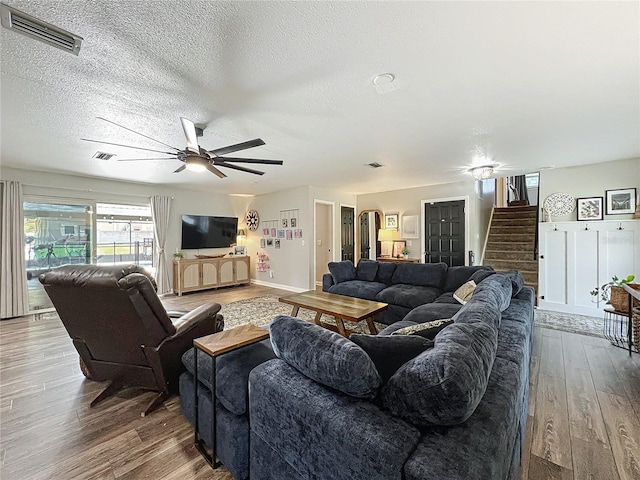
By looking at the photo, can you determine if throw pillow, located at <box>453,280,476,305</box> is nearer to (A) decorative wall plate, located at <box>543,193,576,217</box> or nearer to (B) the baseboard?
(A) decorative wall plate, located at <box>543,193,576,217</box>

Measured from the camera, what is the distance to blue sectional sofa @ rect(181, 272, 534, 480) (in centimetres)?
86

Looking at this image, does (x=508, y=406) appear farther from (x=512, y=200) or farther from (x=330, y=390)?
(x=512, y=200)

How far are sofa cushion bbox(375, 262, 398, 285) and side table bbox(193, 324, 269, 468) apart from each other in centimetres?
322

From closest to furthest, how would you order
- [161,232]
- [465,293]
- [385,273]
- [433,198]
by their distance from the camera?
[465,293], [385,273], [161,232], [433,198]

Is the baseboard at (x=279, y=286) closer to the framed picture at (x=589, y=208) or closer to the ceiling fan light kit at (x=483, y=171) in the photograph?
the ceiling fan light kit at (x=483, y=171)

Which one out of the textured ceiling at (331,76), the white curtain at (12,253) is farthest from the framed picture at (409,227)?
the white curtain at (12,253)

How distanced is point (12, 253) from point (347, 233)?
6333 mm

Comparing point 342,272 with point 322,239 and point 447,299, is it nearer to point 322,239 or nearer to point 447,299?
point 447,299

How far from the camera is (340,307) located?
3.18m

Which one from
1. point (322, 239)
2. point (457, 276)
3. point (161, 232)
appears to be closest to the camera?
point (457, 276)

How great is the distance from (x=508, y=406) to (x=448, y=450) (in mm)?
424

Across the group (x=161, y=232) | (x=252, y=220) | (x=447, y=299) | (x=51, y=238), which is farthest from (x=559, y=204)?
(x=51, y=238)

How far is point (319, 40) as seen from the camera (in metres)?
1.59

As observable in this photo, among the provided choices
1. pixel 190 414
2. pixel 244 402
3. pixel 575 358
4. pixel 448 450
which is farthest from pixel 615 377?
pixel 190 414
